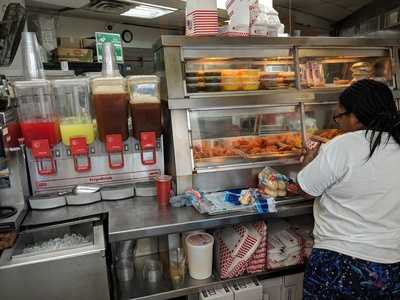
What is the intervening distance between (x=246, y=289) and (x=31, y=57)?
175 centimetres

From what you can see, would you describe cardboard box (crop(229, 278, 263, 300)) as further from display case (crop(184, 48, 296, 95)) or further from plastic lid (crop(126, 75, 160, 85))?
plastic lid (crop(126, 75, 160, 85))

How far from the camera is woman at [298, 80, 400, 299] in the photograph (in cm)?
127

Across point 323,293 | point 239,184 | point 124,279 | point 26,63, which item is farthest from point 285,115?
point 26,63

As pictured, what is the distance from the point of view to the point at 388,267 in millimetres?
1342

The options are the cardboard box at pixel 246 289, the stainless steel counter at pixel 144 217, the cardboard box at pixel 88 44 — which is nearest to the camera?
the stainless steel counter at pixel 144 217

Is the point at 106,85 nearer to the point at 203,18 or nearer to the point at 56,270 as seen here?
the point at 203,18

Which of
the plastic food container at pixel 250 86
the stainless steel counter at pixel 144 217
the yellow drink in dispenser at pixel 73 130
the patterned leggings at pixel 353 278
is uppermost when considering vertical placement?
the plastic food container at pixel 250 86

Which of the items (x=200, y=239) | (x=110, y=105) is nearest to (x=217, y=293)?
(x=200, y=239)

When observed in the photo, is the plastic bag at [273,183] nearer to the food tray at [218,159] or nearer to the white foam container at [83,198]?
the food tray at [218,159]

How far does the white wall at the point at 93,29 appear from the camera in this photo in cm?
581

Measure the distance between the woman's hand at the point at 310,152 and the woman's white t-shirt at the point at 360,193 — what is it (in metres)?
0.31

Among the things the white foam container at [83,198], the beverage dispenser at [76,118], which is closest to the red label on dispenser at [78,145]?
the beverage dispenser at [76,118]

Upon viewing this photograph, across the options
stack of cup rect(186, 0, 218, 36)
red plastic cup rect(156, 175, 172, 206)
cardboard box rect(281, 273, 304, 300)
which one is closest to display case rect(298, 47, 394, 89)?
stack of cup rect(186, 0, 218, 36)

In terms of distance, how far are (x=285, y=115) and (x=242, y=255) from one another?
0.98 meters
